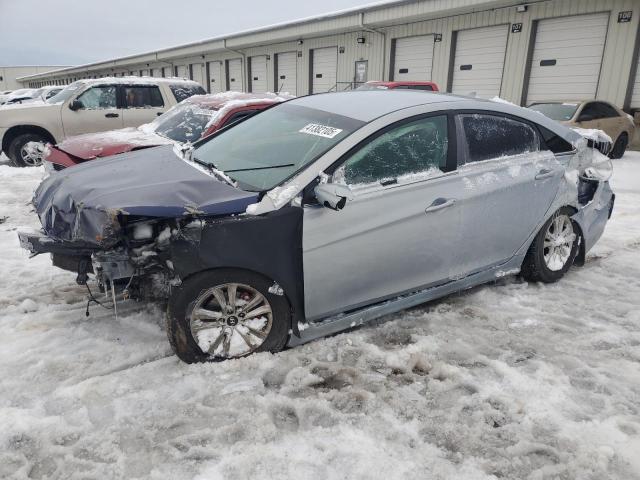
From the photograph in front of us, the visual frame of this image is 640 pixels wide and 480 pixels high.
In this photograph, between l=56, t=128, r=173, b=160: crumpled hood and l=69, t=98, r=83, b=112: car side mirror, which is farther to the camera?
l=69, t=98, r=83, b=112: car side mirror

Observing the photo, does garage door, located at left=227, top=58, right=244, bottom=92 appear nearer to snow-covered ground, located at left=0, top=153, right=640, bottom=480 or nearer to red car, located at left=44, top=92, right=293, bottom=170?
red car, located at left=44, top=92, right=293, bottom=170

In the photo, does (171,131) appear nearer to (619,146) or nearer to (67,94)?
(67,94)

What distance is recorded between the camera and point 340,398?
2686 millimetres

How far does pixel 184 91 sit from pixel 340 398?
8.60 metres

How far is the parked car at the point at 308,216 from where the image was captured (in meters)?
2.71

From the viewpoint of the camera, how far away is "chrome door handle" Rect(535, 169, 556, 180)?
3832 mm

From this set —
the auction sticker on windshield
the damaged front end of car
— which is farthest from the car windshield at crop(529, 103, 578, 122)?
the damaged front end of car

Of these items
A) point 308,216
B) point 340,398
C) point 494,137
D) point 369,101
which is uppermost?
point 369,101

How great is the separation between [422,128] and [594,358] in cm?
191

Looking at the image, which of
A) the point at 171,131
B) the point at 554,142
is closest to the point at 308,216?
the point at 554,142

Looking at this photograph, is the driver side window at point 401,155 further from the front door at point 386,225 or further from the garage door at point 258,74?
the garage door at point 258,74

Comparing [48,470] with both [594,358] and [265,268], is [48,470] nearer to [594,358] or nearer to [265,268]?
[265,268]

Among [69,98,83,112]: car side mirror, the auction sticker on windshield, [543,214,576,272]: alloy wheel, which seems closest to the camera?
the auction sticker on windshield

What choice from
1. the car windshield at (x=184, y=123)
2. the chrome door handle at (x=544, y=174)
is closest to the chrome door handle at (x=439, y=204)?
the chrome door handle at (x=544, y=174)
